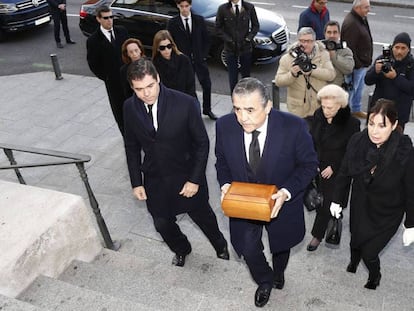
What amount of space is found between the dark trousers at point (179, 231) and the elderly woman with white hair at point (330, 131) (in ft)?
3.52

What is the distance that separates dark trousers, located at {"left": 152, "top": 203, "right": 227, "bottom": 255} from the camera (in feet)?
13.4

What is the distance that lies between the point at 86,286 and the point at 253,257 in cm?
148

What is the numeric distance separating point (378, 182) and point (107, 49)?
4069 mm

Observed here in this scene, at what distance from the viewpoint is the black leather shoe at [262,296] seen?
3.74 meters

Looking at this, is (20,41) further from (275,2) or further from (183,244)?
(183,244)

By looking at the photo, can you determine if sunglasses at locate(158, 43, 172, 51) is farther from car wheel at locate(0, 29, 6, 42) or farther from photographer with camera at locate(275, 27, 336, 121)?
car wheel at locate(0, 29, 6, 42)

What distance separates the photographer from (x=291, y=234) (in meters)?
3.64

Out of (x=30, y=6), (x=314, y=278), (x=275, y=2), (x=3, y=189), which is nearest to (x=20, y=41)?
(x=30, y=6)

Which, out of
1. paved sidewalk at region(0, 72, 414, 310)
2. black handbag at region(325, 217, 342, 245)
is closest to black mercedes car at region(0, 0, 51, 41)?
paved sidewalk at region(0, 72, 414, 310)

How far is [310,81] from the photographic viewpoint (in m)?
5.22

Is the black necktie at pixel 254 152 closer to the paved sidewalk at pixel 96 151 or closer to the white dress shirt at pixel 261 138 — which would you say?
the white dress shirt at pixel 261 138

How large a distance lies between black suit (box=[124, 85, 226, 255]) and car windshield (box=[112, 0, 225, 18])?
257 inches

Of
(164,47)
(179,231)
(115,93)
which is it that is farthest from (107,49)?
(179,231)

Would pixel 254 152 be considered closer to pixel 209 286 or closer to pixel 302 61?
pixel 209 286
